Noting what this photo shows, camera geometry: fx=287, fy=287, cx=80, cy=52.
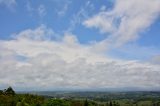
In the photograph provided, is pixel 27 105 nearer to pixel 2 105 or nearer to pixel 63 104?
pixel 2 105

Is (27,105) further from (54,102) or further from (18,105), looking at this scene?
(54,102)

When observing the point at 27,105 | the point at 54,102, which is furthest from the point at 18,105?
the point at 54,102

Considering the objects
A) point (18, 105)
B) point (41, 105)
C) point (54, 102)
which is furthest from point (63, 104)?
point (18, 105)

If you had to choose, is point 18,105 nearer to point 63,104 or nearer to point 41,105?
point 41,105

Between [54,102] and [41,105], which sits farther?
[41,105]

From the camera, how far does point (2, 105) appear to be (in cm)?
19562

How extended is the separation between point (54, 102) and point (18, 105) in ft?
104

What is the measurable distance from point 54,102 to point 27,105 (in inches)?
1054

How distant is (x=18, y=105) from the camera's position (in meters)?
197

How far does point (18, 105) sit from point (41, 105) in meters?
15.7

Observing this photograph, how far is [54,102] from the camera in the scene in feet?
591

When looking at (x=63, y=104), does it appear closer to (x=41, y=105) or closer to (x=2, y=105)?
(x=41, y=105)

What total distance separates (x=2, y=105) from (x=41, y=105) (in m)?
26.4

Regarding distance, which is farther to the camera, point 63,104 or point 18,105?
point 18,105
